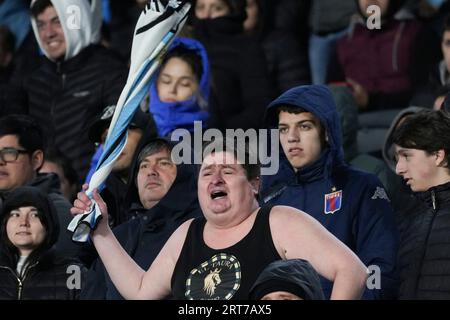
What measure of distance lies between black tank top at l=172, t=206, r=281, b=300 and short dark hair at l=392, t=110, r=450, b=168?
3.69 ft

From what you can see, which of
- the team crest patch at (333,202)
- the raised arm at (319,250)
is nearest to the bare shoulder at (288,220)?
the raised arm at (319,250)

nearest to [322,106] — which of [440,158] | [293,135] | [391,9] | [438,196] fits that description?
[293,135]

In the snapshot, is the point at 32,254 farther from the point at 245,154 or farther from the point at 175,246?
the point at 245,154

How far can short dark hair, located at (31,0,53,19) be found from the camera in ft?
34.0

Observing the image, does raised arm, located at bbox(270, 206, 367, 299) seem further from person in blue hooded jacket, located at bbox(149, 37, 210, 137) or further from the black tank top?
person in blue hooded jacket, located at bbox(149, 37, 210, 137)

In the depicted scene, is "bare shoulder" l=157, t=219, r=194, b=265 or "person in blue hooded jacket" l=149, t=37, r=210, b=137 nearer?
"bare shoulder" l=157, t=219, r=194, b=265

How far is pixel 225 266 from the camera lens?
6445mm

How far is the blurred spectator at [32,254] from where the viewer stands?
7.83 meters

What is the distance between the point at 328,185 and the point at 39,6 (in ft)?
11.9

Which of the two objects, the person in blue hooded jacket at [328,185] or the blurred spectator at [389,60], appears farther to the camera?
the blurred spectator at [389,60]

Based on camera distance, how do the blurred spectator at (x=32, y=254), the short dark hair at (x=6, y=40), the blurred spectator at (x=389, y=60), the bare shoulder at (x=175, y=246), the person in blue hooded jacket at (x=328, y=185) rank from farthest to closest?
the short dark hair at (x=6, y=40), the blurred spectator at (x=389, y=60), the blurred spectator at (x=32, y=254), the person in blue hooded jacket at (x=328, y=185), the bare shoulder at (x=175, y=246)

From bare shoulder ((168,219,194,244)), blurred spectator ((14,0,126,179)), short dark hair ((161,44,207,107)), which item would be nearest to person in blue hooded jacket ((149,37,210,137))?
short dark hair ((161,44,207,107))

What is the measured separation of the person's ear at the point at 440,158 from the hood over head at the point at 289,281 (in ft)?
4.72

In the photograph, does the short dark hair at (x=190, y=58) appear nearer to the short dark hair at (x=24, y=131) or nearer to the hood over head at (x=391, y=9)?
the short dark hair at (x=24, y=131)
